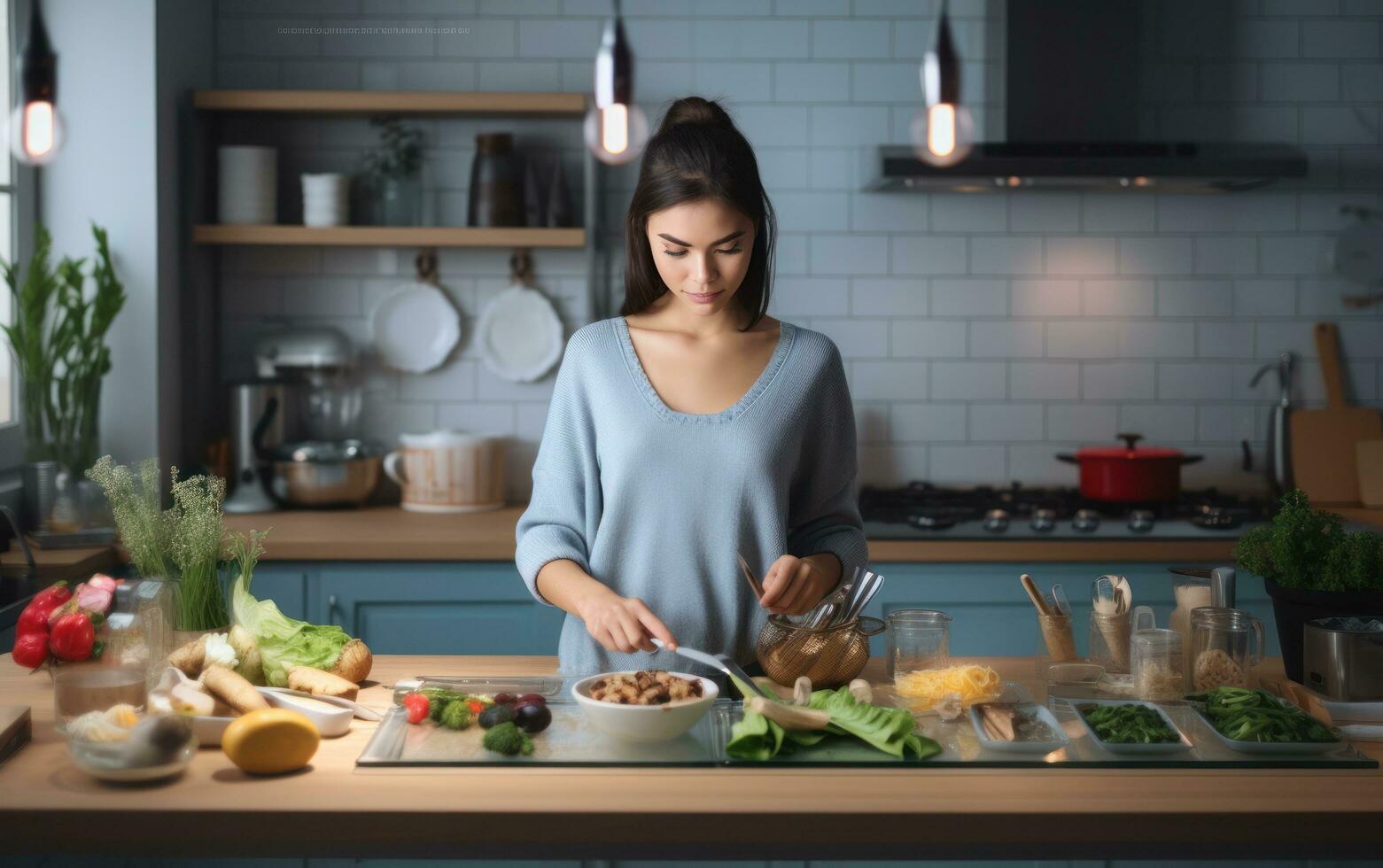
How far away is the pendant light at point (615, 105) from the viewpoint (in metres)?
2.22

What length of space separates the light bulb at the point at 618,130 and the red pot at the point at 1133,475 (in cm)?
176

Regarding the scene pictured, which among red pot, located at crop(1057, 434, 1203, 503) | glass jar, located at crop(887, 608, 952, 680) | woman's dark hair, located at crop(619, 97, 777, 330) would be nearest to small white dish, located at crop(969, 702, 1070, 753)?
glass jar, located at crop(887, 608, 952, 680)

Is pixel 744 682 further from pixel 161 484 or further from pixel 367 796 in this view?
pixel 161 484

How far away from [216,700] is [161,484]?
7.19 feet

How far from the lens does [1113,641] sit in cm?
186

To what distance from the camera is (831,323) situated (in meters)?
3.98

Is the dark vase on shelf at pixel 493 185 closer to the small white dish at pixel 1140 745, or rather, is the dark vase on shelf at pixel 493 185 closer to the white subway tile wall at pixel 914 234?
the white subway tile wall at pixel 914 234

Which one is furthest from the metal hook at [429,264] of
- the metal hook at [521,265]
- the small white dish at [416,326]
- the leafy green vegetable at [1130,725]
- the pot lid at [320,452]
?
the leafy green vegetable at [1130,725]

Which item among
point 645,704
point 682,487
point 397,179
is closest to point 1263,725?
point 645,704

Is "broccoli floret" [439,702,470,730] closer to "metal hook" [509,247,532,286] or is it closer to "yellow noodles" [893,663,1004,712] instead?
"yellow noodles" [893,663,1004,712]

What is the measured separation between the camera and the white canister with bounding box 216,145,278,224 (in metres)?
3.66

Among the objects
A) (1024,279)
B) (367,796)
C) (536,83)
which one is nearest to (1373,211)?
(1024,279)

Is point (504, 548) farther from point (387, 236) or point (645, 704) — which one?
point (645, 704)

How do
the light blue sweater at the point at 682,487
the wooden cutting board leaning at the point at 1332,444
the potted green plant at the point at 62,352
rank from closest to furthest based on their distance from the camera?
the light blue sweater at the point at 682,487
the potted green plant at the point at 62,352
the wooden cutting board leaning at the point at 1332,444
